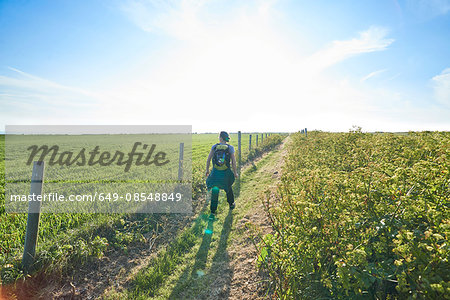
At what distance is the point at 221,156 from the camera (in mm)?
6148

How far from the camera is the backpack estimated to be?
614cm

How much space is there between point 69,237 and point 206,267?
2888mm

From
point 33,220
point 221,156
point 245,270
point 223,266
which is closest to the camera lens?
point 33,220

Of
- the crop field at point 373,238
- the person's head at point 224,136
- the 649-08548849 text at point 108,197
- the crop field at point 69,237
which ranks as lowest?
the crop field at point 69,237

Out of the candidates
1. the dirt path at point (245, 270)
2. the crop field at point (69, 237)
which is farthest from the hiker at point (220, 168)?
the crop field at point (69, 237)

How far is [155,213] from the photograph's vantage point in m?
6.29

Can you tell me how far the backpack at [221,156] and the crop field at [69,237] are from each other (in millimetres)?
2307

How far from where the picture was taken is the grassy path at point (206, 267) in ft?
11.8

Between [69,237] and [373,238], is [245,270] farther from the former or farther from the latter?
[69,237]

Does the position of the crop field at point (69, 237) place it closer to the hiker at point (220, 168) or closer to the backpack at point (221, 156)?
the hiker at point (220, 168)

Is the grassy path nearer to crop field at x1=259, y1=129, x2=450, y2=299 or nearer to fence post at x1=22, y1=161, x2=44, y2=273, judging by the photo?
crop field at x1=259, y1=129, x2=450, y2=299

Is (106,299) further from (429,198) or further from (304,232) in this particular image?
(429,198)

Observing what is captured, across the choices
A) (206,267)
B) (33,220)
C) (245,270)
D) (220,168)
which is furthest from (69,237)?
(220,168)

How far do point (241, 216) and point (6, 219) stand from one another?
20.2ft
